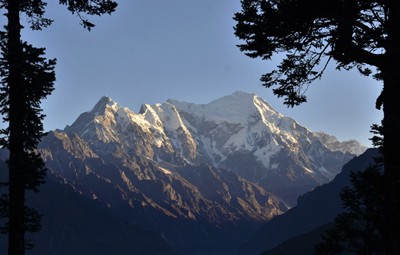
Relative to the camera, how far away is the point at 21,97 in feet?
69.0

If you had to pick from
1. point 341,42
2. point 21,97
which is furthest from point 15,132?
point 341,42

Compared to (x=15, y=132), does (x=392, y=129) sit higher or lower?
lower

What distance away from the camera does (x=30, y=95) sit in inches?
842

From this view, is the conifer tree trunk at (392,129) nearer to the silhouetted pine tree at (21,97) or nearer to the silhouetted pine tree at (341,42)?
the silhouetted pine tree at (341,42)

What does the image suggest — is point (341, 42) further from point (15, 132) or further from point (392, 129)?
point (15, 132)

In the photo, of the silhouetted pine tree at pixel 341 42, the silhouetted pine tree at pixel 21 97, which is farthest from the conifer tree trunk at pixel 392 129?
the silhouetted pine tree at pixel 21 97

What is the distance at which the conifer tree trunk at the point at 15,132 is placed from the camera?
20234 millimetres

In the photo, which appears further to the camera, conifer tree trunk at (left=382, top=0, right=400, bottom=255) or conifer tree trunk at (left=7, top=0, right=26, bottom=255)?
conifer tree trunk at (left=7, top=0, right=26, bottom=255)

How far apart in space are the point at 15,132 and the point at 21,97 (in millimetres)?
1329

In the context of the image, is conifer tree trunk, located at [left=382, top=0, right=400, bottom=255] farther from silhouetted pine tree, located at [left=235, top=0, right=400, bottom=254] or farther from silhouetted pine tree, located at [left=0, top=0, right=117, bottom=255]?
silhouetted pine tree, located at [left=0, top=0, right=117, bottom=255]

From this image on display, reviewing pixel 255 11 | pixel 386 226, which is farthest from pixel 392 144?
pixel 255 11

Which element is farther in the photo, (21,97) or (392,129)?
(21,97)

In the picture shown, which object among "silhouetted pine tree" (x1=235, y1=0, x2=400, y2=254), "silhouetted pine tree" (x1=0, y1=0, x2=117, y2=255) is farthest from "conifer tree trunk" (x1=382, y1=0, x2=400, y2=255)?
"silhouetted pine tree" (x1=0, y1=0, x2=117, y2=255)

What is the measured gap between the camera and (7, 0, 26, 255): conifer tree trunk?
20.2m
